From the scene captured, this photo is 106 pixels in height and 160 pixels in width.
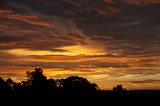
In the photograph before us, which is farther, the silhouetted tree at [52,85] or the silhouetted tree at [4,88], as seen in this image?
the silhouetted tree at [52,85]

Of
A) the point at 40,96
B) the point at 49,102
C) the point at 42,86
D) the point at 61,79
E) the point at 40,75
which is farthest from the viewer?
the point at 61,79

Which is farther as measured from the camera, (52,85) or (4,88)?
(52,85)

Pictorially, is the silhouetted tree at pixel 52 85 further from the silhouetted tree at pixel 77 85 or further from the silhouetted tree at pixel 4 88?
the silhouetted tree at pixel 4 88

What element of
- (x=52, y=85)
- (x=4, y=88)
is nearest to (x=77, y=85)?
(x=52, y=85)

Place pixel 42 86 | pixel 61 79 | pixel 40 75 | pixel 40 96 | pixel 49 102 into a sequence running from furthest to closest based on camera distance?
pixel 61 79 → pixel 40 75 → pixel 42 86 → pixel 40 96 → pixel 49 102

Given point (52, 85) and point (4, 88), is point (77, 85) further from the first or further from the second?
point (4, 88)

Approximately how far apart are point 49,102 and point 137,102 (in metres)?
17.8

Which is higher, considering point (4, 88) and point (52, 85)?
point (52, 85)

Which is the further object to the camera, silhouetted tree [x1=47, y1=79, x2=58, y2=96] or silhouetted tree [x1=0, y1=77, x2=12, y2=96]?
silhouetted tree [x1=47, y1=79, x2=58, y2=96]

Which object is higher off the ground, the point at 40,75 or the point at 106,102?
the point at 40,75

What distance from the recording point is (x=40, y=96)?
3344 inches

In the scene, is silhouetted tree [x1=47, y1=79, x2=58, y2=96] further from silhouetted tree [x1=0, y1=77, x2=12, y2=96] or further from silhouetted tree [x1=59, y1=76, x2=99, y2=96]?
silhouetted tree [x1=0, y1=77, x2=12, y2=96]

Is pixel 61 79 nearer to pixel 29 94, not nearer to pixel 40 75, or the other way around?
pixel 40 75

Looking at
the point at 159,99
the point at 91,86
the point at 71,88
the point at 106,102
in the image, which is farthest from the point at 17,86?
the point at 159,99
